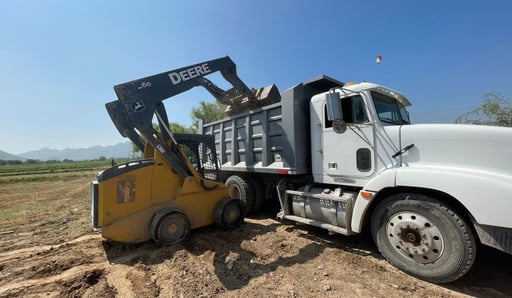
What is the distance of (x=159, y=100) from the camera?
413 centimetres

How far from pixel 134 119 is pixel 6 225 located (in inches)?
201

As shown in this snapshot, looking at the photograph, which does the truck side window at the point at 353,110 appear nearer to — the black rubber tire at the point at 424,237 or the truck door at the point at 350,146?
the truck door at the point at 350,146

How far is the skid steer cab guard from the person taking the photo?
370 cm

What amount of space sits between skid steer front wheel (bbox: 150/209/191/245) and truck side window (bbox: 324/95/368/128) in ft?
10.9

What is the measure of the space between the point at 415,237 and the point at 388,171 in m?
0.88

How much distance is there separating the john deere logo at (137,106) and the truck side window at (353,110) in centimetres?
340

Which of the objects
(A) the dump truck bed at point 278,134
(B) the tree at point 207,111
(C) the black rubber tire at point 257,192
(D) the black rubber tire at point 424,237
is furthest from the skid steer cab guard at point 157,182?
(B) the tree at point 207,111

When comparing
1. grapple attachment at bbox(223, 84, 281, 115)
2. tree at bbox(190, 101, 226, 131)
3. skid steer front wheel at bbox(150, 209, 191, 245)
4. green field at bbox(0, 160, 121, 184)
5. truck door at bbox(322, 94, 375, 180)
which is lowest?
green field at bbox(0, 160, 121, 184)

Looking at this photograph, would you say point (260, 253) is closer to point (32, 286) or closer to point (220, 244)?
point (220, 244)

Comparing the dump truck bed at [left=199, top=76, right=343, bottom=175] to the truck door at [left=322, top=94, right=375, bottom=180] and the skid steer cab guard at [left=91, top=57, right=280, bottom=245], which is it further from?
the skid steer cab guard at [left=91, top=57, right=280, bottom=245]

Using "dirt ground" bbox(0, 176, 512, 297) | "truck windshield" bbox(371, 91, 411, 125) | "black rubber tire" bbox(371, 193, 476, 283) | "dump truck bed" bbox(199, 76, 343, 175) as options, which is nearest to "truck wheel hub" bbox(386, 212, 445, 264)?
"black rubber tire" bbox(371, 193, 476, 283)

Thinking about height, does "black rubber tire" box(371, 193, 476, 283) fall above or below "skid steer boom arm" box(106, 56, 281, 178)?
below

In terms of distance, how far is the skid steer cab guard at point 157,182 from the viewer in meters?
3.70

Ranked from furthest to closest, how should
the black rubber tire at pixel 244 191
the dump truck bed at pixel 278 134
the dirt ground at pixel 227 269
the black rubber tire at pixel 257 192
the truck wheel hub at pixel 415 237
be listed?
the black rubber tire at pixel 257 192 < the black rubber tire at pixel 244 191 < the dump truck bed at pixel 278 134 < the truck wheel hub at pixel 415 237 < the dirt ground at pixel 227 269
